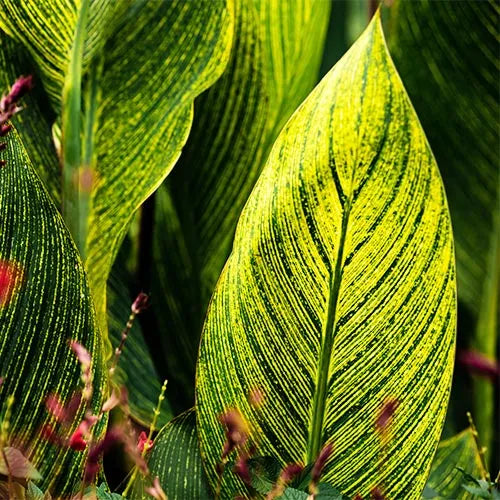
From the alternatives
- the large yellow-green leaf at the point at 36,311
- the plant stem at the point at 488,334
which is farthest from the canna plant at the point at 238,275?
the plant stem at the point at 488,334

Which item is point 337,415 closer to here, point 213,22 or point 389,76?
point 389,76

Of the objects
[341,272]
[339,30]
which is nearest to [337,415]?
[341,272]

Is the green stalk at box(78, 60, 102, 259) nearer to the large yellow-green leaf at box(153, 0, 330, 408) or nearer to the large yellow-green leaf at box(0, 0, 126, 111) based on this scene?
the large yellow-green leaf at box(0, 0, 126, 111)

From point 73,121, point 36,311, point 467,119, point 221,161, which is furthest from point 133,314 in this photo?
point 467,119

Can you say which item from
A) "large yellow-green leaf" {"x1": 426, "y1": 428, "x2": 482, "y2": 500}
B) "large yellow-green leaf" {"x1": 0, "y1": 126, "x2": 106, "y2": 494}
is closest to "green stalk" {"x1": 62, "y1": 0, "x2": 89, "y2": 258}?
"large yellow-green leaf" {"x1": 0, "y1": 126, "x2": 106, "y2": 494}

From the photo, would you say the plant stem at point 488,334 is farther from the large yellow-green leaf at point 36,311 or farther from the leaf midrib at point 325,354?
the large yellow-green leaf at point 36,311

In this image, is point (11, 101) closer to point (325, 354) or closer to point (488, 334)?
point (325, 354)
